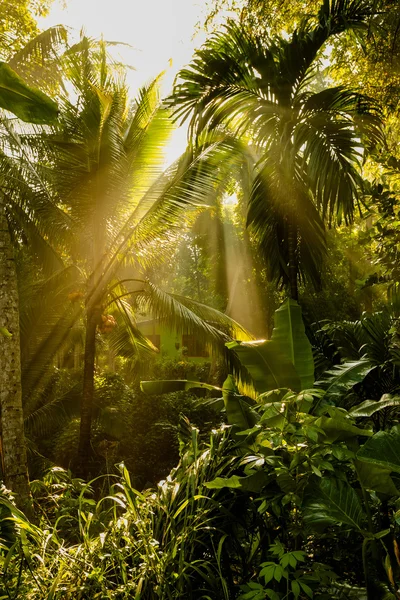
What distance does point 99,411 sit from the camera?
1259 cm

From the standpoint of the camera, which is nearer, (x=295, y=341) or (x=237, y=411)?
(x=237, y=411)

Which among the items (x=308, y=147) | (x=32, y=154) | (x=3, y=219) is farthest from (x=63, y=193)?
(x=308, y=147)

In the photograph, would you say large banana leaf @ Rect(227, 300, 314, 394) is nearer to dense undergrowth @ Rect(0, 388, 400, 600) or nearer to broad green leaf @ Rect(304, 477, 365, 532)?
dense undergrowth @ Rect(0, 388, 400, 600)

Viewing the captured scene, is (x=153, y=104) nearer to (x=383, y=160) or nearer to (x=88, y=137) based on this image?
(x=88, y=137)

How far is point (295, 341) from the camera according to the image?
A: 3.98m

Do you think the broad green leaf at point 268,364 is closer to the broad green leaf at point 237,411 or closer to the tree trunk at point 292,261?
the broad green leaf at point 237,411

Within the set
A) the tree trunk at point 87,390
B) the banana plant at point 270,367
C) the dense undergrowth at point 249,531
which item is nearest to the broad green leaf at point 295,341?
the banana plant at point 270,367

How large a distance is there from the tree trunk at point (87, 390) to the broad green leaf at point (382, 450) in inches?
319

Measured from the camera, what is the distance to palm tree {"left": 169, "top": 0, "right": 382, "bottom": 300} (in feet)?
19.0

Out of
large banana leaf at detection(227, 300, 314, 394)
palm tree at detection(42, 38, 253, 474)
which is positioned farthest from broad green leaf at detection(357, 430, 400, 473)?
palm tree at detection(42, 38, 253, 474)

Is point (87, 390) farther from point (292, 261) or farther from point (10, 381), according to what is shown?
point (292, 261)

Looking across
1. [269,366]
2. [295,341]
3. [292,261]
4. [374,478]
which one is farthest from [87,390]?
[374,478]

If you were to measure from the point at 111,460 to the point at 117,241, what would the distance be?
4.94 meters

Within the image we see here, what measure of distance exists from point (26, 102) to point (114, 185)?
7484 millimetres
